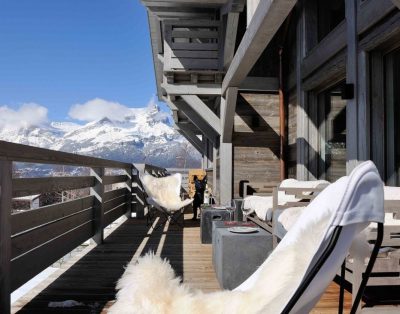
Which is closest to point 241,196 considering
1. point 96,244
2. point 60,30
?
point 96,244

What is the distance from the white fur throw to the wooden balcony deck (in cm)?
45

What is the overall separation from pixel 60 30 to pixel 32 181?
211513mm

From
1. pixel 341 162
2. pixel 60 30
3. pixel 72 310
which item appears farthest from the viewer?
pixel 60 30

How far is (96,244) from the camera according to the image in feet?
16.5

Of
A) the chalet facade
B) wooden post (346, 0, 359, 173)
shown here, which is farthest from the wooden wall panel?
wooden post (346, 0, 359, 173)

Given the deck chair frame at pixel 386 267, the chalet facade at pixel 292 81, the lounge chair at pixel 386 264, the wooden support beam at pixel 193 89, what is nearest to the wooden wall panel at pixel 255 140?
the chalet facade at pixel 292 81

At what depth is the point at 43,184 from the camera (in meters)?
3.10

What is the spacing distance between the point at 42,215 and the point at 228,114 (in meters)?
3.53

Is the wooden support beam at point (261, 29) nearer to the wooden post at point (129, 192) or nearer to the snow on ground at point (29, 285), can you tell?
the snow on ground at point (29, 285)

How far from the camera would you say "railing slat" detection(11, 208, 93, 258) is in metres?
2.60

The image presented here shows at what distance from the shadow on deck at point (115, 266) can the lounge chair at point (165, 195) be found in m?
0.32

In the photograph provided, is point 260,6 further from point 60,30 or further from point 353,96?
point 60,30

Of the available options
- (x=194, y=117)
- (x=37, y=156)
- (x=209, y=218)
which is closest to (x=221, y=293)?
(x=37, y=156)

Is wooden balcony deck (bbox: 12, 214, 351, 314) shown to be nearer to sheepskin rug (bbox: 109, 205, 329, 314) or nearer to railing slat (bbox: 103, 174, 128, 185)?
railing slat (bbox: 103, 174, 128, 185)
